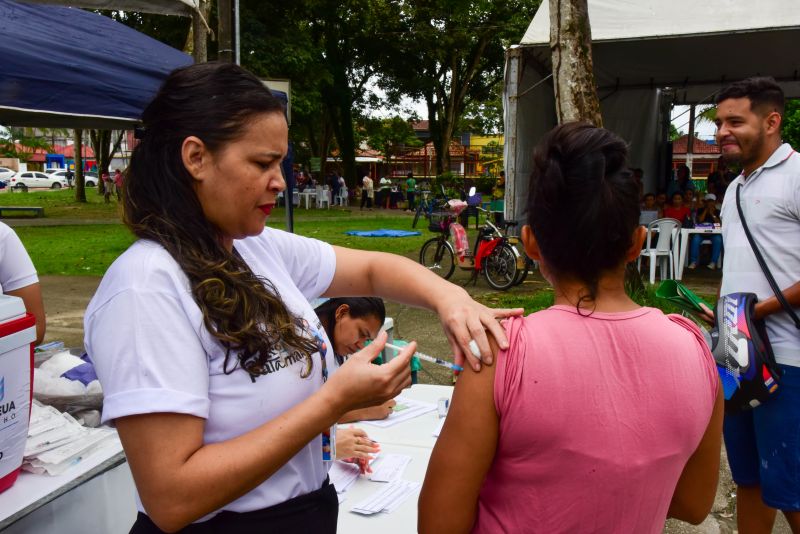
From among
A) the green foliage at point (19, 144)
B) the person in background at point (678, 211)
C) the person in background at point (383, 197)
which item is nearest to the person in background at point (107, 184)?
the person in background at point (383, 197)

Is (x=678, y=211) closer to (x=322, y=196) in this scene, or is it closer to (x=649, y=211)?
(x=649, y=211)

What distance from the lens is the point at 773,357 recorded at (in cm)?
230

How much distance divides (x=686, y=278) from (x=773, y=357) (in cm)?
755

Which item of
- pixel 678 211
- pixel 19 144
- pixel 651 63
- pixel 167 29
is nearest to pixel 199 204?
pixel 678 211

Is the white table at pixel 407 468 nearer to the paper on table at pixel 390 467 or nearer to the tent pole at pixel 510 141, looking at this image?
the paper on table at pixel 390 467

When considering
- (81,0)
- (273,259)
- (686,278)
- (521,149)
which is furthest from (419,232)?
(273,259)

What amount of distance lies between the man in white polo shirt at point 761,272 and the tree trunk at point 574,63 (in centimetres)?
383

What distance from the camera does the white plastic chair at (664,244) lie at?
8820 mm

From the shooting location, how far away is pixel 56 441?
73.6 inches

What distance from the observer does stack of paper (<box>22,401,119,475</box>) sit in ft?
5.81

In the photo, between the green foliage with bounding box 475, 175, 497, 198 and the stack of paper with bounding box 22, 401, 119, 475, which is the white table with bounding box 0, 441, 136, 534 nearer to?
the stack of paper with bounding box 22, 401, 119, 475

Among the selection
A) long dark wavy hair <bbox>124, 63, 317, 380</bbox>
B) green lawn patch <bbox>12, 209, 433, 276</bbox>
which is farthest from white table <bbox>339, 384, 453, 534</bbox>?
green lawn patch <bbox>12, 209, 433, 276</bbox>

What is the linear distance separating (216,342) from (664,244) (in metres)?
8.86

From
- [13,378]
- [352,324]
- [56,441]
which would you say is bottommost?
[56,441]
